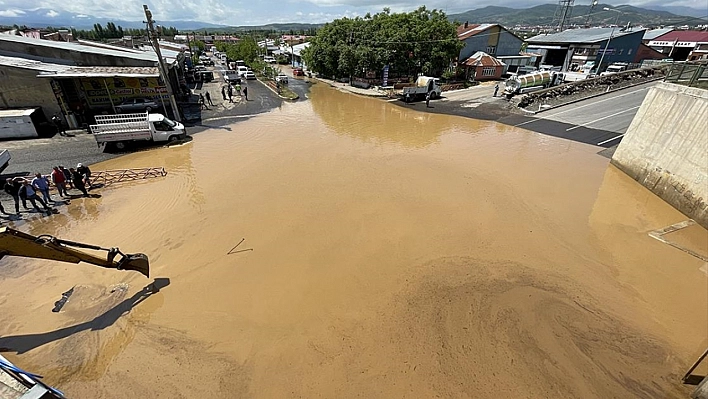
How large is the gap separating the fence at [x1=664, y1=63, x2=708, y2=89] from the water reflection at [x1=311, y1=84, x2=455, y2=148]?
11.8m

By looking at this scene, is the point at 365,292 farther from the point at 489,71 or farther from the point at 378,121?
the point at 489,71

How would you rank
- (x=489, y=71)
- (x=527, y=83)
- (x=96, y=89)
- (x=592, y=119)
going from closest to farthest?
1. (x=96, y=89)
2. (x=592, y=119)
3. (x=527, y=83)
4. (x=489, y=71)

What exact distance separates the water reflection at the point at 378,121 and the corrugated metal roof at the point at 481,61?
16417 millimetres

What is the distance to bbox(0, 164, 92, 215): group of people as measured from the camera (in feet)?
36.6

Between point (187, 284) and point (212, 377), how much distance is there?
3.13 m

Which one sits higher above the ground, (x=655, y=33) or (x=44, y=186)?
(x=655, y=33)

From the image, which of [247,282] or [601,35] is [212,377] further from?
[601,35]

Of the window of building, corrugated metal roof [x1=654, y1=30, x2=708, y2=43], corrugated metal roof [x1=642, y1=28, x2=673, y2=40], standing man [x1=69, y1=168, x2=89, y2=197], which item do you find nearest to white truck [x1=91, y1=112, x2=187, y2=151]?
standing man [x1=69, y1=168, x2=89, y2=197]

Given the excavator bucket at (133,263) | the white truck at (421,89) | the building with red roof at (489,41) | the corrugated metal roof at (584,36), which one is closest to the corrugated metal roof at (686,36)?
the corrugated metal roof at (584,36)

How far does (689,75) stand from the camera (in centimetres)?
1407

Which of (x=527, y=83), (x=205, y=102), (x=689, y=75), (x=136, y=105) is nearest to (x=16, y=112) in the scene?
(x=136, y=105)

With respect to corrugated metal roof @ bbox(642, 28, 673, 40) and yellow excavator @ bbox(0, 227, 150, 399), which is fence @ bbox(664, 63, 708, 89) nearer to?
yellow excavator @ bbox(0, 227, 150, 399)

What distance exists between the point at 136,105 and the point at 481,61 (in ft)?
126

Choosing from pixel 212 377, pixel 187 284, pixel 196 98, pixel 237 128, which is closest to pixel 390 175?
pixel 187 284
